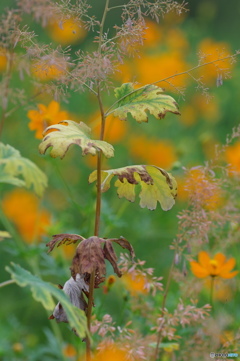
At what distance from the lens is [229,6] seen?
505 centimetres

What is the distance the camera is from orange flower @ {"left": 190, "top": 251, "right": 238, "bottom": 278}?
51.8 inches

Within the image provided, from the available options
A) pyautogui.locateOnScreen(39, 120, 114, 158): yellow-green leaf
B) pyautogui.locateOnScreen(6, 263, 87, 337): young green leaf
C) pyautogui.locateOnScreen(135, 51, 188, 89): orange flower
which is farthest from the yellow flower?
pyautogui.locateOnScreen(135, 51, 188, 89): orange flower

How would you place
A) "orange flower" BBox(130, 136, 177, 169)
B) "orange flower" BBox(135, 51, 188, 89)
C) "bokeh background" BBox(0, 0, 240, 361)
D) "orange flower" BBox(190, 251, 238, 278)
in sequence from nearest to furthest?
"orange flower" BBox(190, 251, 238, 278) < "bokeh background" BBox(0, 0, 240, 361) < "orange flower" BBox(130, 136, 177, 169) < "orange flower" BBox(135, 51, 188, 89)

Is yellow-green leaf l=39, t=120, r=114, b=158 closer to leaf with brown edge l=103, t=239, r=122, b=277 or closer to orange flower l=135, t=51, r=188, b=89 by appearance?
leaf with brown edge l=103, t=239, r=122, b=277

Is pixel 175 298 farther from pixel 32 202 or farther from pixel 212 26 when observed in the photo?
pixel 212 26

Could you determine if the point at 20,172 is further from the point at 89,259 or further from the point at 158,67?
the point at 158,67

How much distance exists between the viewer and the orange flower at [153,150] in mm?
2586

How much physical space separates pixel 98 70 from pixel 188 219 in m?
0.32

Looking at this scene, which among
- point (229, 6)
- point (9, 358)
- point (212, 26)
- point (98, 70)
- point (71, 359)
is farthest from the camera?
point (229, 6)

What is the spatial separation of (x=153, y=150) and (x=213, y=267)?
4.41 feet

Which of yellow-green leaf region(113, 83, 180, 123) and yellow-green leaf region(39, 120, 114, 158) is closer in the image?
yellow-green leaf region(39, 120, 114, 158)

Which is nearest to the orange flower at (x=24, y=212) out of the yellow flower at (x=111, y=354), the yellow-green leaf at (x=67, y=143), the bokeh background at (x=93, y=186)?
the bokeh background at (x=93, y=186)

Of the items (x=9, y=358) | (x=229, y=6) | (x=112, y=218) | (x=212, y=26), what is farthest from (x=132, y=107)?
(x=229, y=6)

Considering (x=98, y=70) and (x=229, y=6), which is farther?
(x=229, y=6)
